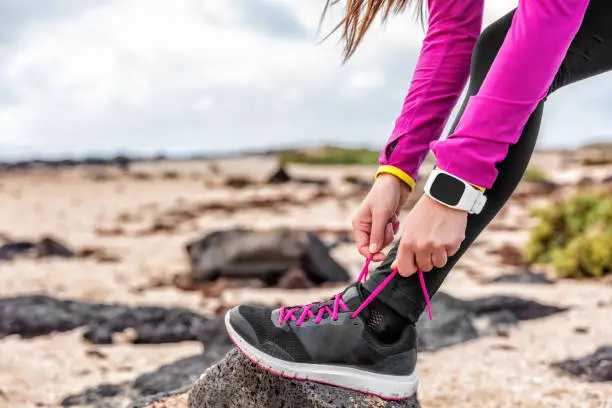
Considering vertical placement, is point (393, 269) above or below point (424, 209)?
below

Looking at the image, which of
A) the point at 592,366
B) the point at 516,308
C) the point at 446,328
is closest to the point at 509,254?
the point at 516,308

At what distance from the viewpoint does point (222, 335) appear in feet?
15.2

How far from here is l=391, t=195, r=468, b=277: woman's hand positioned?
187 centimetres

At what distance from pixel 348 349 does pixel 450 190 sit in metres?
0.70

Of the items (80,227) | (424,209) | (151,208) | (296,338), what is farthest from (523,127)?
(151,208)

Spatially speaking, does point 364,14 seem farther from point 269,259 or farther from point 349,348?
point 269,259

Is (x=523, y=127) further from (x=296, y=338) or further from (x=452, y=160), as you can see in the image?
(x=296, y=338)

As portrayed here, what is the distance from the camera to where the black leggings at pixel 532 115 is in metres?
2.04

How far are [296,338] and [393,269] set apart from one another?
41cm

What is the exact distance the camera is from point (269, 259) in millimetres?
7387

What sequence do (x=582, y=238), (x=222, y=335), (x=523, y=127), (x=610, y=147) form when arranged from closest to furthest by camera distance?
1. (x=523, y=127)
2. (x=222, y=335)
3. (x=582, y=238)
4. (x=610, y=147)

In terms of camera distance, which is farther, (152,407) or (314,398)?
(152,407)

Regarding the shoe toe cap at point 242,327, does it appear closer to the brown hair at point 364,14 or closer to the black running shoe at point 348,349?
the black running shoe at point 348,349

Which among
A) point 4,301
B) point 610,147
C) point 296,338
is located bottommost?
point 610,147
